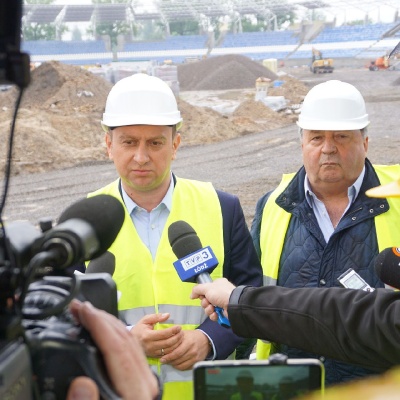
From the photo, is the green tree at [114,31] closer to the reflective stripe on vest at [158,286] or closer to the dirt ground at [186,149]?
the dirt ground at [186,149]

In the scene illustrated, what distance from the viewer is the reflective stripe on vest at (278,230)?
318 cm

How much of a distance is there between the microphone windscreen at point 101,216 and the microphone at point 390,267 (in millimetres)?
→ 1188

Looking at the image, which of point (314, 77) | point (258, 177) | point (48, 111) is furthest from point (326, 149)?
point (314, 77)

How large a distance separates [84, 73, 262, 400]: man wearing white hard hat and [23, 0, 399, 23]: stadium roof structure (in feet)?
187

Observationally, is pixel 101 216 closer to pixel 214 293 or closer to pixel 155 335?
pixel 214 293

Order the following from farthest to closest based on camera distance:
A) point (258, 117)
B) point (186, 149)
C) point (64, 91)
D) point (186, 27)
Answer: point (186, 27), point (64, 91), point (258, 117), point (186, 149)

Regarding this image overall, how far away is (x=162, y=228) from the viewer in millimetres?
3221

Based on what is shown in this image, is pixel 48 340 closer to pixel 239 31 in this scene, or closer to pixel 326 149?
pixel 326 149

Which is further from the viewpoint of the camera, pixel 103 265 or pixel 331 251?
pixel 331 251

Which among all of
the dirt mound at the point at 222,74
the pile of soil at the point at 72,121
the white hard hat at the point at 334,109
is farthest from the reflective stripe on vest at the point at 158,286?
the dirt mound at the point at 222,74

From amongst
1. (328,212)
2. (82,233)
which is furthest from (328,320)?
(82,233)

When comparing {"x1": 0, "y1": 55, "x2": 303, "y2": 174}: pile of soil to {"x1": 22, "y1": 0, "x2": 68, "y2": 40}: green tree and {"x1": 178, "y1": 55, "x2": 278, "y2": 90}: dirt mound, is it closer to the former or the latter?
{"x1": 178, "y1": 55, "x2": 278, "y2": 90}: dirt mound

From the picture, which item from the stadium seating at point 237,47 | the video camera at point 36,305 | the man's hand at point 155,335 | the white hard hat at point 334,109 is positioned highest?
the video camera at point 36,305

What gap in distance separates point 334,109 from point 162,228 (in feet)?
A: 3.61
